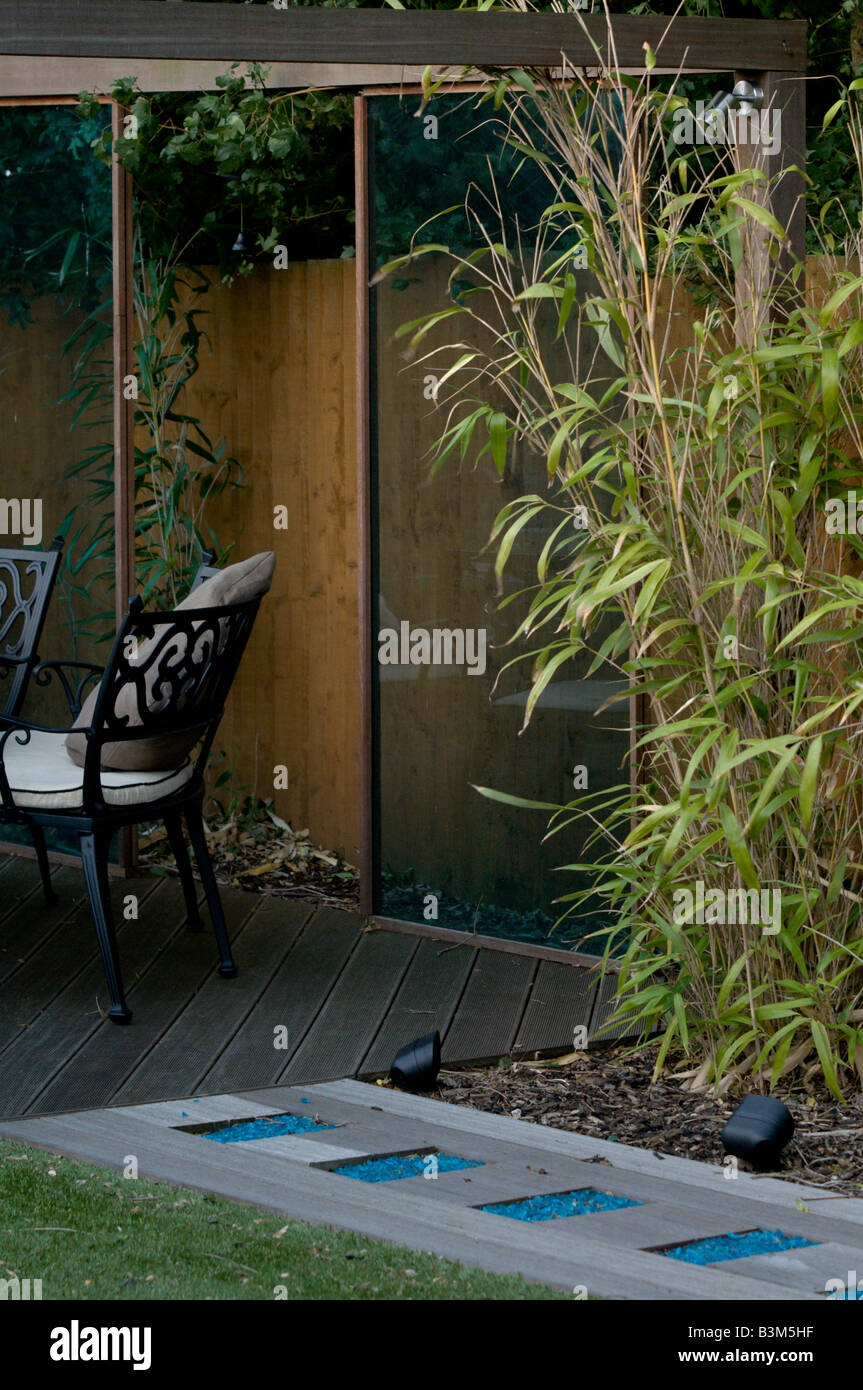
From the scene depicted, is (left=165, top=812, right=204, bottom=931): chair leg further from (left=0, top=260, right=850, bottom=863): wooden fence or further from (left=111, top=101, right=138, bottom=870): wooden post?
(left=0, top=260, right=850, bottom=863): wooden fence

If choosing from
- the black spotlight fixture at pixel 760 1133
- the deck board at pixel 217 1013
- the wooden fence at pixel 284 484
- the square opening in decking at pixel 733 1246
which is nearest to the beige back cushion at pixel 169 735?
the deck board at pixel 217 1013

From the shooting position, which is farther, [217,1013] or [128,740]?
[128,740]

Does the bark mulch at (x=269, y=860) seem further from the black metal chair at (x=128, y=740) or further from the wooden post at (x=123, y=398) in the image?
the black metal chair at (x=128, y=740)

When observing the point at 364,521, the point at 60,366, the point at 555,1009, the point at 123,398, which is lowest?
the point at 555,1009

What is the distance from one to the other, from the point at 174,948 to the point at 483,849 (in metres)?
0.86

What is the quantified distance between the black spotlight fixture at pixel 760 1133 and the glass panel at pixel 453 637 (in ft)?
4.75

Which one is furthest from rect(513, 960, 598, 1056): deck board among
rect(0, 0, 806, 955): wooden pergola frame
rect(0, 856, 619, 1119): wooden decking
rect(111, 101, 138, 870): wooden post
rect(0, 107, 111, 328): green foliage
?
rect(0, 107, 111, 328): green foliage

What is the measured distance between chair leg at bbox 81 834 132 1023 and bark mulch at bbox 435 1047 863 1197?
31.6 inches

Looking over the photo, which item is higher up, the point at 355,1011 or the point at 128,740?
the point at 128,740

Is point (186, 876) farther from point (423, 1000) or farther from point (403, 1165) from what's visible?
point (403, 1165)

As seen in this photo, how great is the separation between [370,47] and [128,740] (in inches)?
66.6

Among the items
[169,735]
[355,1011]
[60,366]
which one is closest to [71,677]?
[60,366]

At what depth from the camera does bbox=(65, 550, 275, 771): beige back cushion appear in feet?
Answer: 13.6

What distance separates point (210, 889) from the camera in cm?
432
